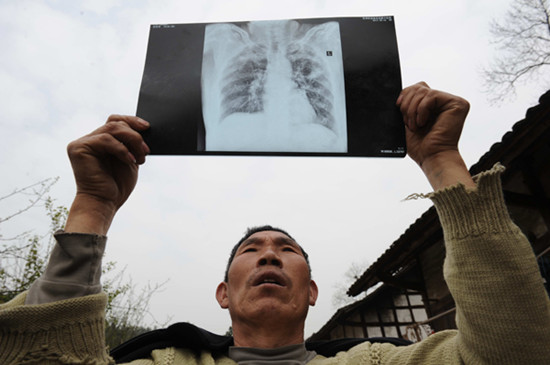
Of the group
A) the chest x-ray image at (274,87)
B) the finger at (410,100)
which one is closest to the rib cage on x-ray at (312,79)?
the chest x-ray image at (274,87)

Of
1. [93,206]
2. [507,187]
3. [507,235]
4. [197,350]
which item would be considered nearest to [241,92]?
[93,206]

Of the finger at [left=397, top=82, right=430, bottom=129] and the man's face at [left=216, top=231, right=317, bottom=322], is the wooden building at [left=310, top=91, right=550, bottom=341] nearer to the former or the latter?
the finger at [left=397, top=82, right=430, bottom=129]

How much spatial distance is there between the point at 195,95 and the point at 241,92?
239 millimetres

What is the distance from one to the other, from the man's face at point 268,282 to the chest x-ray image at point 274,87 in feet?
2.70

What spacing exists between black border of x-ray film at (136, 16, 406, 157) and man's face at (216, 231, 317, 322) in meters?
0.81

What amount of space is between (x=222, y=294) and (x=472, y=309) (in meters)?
1.61

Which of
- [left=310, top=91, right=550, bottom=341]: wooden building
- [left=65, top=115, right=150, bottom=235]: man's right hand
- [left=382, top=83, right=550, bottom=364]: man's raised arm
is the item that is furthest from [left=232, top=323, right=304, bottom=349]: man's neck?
[left=310, top=91, right=550, bottom=341]: wooden building

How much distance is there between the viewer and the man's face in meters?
1.83

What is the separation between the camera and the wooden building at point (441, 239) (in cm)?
326

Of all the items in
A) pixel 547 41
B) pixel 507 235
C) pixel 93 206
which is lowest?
pixel 507 235

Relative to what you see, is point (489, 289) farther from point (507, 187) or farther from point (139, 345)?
point (507, 187)

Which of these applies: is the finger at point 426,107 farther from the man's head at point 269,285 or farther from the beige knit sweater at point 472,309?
the man's head at point 269,285

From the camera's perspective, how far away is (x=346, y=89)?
1661mm

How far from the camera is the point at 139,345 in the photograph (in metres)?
1.83
